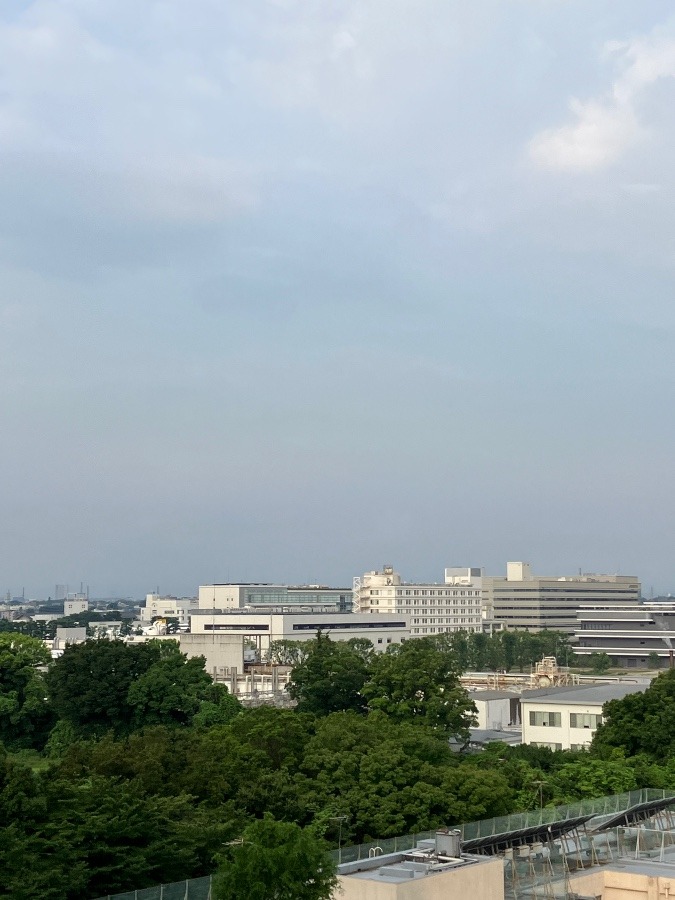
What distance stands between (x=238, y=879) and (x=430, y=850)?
19.2 feet

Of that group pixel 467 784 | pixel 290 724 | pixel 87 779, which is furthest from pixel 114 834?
pixel 290 724

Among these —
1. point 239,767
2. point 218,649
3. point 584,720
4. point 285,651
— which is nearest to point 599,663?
point 285,651

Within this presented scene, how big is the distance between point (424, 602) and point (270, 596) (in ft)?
89.9

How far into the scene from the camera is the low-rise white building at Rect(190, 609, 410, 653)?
12231cm

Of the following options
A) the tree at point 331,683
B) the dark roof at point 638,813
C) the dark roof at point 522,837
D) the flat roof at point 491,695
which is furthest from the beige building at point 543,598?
the dark roof at point 522,837

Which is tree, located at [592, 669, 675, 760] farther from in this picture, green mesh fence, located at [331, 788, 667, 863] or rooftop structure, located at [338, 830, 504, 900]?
rooftop structure, located at [338, 830, 504, 900]

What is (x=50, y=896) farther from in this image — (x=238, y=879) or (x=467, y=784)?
(x=467, y=784)

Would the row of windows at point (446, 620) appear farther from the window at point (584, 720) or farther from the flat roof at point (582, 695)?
the window at point (584, 720)

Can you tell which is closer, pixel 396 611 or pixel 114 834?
pixel 114 834

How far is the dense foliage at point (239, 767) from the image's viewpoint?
21.8m

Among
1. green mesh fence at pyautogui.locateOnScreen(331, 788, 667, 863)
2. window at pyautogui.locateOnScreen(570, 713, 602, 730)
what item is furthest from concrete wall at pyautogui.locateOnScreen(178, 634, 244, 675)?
green mesh fence at pyautogui.locateOnScreen(331, 788, 667, 863)

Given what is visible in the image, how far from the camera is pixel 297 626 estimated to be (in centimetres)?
12331

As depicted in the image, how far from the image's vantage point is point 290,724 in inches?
1455

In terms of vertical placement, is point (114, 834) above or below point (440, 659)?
below
